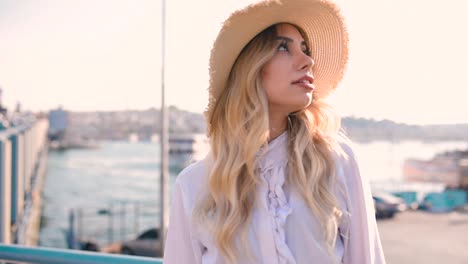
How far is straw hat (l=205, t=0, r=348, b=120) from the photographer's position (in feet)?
4.02

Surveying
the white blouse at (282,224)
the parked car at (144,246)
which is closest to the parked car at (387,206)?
the parked car at (144,246)

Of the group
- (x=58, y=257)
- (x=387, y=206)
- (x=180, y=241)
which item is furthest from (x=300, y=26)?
(x=387, y=206)

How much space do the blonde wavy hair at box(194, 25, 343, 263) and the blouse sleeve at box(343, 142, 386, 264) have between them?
43 millimetres

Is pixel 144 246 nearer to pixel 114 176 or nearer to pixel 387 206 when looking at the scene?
pixel 387 206

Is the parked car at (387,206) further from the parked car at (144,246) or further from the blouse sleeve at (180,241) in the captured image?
the blouse sleeve at (180,241)

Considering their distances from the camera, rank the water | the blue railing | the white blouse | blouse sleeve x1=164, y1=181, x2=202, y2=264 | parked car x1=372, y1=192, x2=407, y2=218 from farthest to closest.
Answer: the water → parked car x1=372, y1=192, x2=407, y2=218 → the blue railing → blouse sleeve x1=164, y1=181, x2=202, y2=264 → the white blouse

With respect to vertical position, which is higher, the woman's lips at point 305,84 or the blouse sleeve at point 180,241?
the woman's lips at point 305,84

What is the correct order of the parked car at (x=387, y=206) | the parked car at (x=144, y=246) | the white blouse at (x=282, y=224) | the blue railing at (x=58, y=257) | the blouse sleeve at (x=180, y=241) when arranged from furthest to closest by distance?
1. the parked car at (x=387, y=206)
2. the parked car at (x=144, y=246)
3. the blue railing at (x=58, y=257)
4. the blouse sleeve at (x=180, y=241)
5. the white blouse at (x=282, y=224)

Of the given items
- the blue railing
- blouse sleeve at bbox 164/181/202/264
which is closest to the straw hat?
blouse sleeve at bbox 164/181/202/264

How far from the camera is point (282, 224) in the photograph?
116cm

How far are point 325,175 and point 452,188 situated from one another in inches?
2930

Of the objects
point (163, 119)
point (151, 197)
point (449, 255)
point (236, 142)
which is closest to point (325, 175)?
point (236, 142)

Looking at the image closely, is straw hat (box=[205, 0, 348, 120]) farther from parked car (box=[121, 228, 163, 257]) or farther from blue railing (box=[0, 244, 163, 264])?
parked car (box=[121, 228, 163, 257])

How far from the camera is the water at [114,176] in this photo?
66.2 meters
